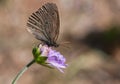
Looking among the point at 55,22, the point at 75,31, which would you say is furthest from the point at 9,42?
the point at 55,22

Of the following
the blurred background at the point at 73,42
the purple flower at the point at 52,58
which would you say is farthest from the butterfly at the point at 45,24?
the blurred background at the point at 73,42

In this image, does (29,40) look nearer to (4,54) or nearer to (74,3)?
(4,54)

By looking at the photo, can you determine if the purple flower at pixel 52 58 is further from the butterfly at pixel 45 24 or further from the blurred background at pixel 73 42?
the blurred background at pixel 73 42

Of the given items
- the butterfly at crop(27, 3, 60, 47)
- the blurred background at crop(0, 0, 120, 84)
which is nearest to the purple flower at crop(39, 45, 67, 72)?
the butterfly at crop(27, 3, 60, 47)

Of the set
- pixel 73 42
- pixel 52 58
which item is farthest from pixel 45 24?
pixel 73 42

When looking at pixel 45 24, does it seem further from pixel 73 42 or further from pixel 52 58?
pixel 73 42
